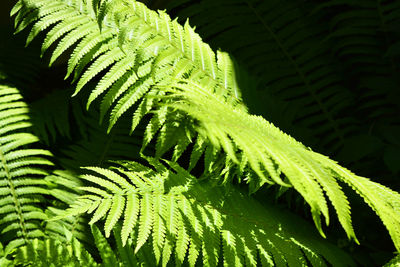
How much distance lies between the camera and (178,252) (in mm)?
1012

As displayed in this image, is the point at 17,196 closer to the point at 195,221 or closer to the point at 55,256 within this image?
the point at 55,256

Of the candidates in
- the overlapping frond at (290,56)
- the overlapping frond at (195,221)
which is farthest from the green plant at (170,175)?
the overlapping frond at (290,56)

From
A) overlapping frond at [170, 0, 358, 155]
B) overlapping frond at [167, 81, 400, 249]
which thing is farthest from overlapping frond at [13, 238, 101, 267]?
overlapping frond at [170, 0, 358, 155]

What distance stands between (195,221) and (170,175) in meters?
0.16

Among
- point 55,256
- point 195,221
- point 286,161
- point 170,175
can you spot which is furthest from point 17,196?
point 286,161

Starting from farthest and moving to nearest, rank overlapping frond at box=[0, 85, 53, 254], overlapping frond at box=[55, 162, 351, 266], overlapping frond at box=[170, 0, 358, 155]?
overlapping frond at box=[170, 0, 358, 155] < overlapping frond at box=[0, 85, 53, 254] < overlapping frond at box=[55, 162, 351, 266]

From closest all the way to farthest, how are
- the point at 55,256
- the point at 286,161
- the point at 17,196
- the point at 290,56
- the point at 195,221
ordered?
1. the point at 286,161
2. the point at 195,221
3. the point at 55,256
4. the point at 17,196
5. the point at 290,56

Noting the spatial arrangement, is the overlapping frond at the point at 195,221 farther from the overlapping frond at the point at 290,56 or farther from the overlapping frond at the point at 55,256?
the overlapping frond at the point at 290,56

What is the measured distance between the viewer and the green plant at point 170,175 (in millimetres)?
883

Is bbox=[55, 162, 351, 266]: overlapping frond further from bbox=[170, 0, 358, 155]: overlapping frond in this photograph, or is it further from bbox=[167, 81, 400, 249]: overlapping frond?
bbox=[170, 0, 358, 155]: overlapping frond

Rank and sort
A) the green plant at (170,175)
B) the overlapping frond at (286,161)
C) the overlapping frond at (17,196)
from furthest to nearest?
the overlapping frond at (17,196), the green plant at (170,175), the overlapping frond at (286,161)

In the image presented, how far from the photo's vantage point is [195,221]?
3.51 ft

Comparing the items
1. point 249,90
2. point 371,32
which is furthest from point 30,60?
point 371,32

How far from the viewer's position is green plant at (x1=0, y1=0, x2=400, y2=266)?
0.88m
